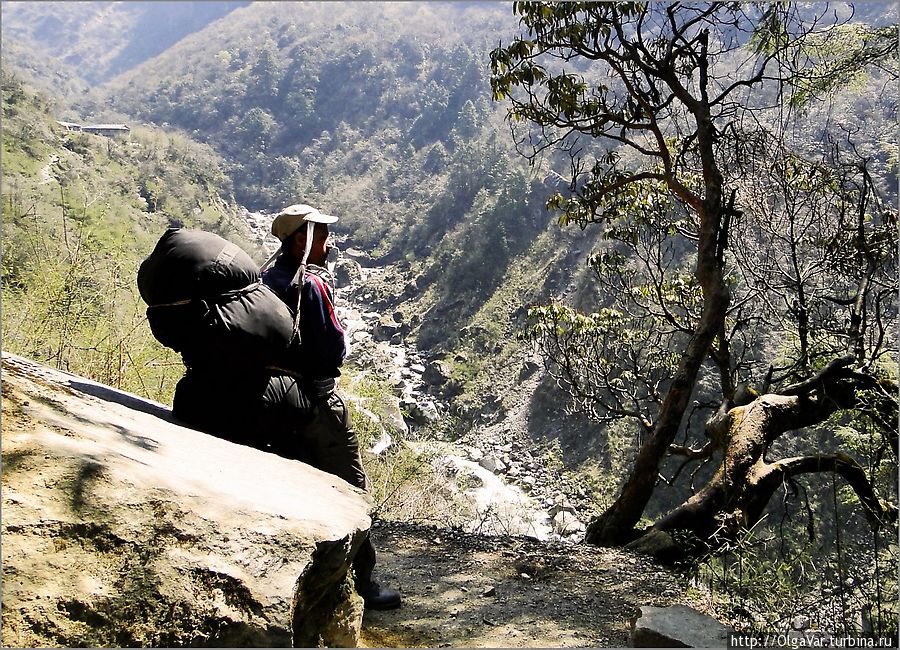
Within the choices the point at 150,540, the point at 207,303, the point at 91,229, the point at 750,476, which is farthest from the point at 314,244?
the point at 91,229

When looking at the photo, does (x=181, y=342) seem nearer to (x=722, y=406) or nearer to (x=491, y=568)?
(x=491, y=568)

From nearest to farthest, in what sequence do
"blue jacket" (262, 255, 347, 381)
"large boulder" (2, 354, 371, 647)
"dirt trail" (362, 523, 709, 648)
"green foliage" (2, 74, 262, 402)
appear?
"large boulder" (2, 354, 371, 647) → "blue jacket" (262, 255, 347, 381) → "dirt trail" (362, 523, 709, 648) → "green foliage" (2, 74, 262, 402)

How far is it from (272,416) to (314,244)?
695 millimetres

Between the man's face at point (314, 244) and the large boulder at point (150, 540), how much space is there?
854 mm

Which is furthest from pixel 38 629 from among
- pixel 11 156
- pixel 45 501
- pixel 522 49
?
pixel 11 156

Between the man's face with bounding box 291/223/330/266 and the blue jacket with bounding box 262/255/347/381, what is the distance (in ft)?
0.48

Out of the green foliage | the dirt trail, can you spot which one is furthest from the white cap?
the green foliage

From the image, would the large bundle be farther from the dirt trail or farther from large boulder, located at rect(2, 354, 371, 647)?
the dirt trail

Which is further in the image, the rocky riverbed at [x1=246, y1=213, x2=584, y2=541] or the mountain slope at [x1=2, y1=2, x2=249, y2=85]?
the mountain slope at [x1=2, y1=2, x2=249, y2=85]

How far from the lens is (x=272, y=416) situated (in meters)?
2.32

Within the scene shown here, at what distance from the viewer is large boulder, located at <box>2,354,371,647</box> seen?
137 cm

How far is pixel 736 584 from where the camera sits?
119 inches

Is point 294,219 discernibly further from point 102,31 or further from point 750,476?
point 102,31

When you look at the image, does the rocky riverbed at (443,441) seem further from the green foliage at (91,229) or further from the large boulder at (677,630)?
the large boulder at (677,630)
